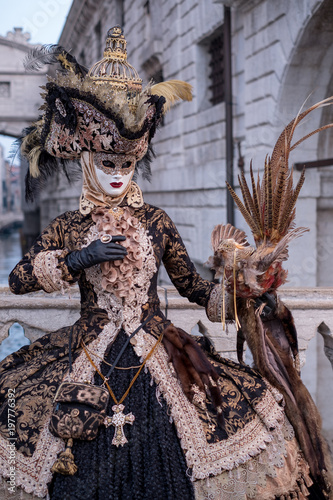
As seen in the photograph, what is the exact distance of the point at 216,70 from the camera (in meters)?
9.80

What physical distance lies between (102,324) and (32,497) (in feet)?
2.48

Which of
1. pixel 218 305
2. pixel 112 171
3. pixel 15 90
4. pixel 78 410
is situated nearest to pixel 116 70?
pixel 112 171

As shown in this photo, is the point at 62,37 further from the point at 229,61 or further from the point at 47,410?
the point at 47,410

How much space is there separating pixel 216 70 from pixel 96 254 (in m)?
8.42

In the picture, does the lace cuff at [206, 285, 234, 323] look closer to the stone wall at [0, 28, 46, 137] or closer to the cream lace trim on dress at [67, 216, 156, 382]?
the cream lace trim on dress at [67, 216, 156, 382]

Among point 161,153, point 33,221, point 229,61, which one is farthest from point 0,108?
point 229,61

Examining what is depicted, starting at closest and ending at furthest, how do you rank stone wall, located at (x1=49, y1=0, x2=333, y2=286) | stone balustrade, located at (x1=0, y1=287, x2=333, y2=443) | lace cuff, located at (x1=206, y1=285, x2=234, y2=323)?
1. lace cuff, located at (x1=206, y1=285, x2=234, y2=323)
2. stone balustrade, located at (x1=0, y1=287, x2=333, y2=443)
3. stone wall, located at (x1=49, y1=0, x2=333, y2=286)

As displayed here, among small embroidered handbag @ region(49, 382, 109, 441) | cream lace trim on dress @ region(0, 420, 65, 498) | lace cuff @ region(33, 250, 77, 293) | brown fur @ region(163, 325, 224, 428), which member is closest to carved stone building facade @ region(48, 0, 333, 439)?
brown fur @ region(163, 325, 224, 428)

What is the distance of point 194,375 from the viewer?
7.30 feet

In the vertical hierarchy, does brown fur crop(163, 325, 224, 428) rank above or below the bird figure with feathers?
below

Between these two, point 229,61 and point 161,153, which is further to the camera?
point 161,153

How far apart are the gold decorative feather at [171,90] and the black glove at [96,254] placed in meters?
0.85

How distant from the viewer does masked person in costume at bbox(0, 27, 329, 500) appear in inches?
78.0

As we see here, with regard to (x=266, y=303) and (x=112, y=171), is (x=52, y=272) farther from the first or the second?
(x=266, y=303)
